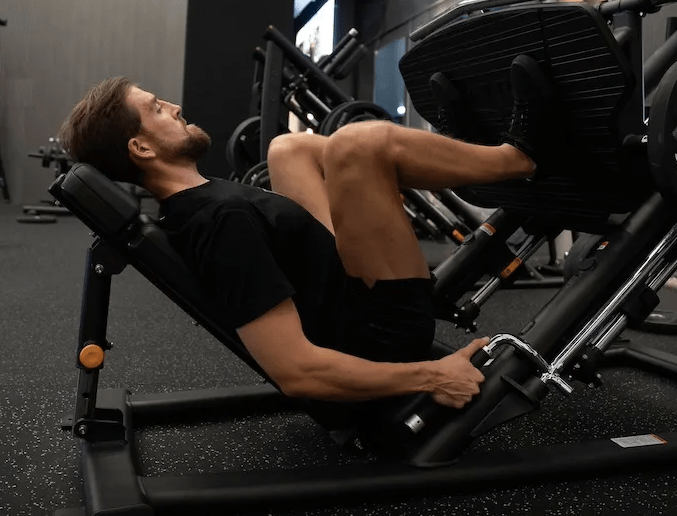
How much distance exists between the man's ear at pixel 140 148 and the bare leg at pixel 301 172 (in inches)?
12.0

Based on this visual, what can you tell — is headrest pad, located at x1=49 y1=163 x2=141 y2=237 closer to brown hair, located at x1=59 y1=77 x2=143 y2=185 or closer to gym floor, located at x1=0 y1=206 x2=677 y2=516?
brown hair, located at x1=59 y1=77 x2=143 y2=185

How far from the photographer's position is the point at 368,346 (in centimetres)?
115

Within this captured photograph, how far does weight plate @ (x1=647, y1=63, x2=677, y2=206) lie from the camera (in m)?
1.07

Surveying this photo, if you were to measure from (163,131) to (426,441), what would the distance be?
69cm

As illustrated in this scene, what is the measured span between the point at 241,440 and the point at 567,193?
82 cm

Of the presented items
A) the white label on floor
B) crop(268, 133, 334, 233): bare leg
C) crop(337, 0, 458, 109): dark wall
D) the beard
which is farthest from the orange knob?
crop(337, 0, 458, 109): dark wall

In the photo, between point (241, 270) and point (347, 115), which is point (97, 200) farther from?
point (347, 115)

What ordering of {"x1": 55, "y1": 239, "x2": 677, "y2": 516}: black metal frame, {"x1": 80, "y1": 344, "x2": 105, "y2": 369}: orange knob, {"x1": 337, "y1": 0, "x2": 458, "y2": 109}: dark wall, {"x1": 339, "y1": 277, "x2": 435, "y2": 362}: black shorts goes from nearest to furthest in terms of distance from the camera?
{"x1": 55, "y1": 239, "x2": 677, "y2": 516}: black metal frame
{"x1": 80, "y1": 344, "x2": 105, "y2": 369}: orange knob
{"x1": 339, "y1": 277, "x2": 435, "y2": 362}: black shorts
{"x1": 337, "y1": 0, "x2": 458, "y2": 109}: dark wall

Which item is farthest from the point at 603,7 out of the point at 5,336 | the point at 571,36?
the point at 5,336

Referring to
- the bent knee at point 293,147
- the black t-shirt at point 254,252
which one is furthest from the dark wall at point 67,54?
the black t-shirt at point 254,252

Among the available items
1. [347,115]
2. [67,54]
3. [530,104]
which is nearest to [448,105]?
[530,104]

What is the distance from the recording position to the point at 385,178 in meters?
1.09

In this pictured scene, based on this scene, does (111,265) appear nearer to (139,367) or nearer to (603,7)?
(139,367)

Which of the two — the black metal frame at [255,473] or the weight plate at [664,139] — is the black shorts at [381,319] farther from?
the weight plate at [664,139]
